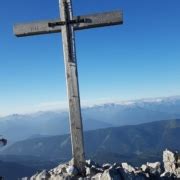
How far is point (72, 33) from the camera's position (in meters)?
12.1

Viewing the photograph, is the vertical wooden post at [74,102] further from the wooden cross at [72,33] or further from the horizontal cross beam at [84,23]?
the horizontal cross beam at [84,23]

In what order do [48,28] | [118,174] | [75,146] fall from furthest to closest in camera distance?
1. [48,28]
2. [75,146]
3. [118,174]

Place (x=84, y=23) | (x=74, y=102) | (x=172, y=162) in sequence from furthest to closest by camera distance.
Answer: (x=172, y=162) < (x=84, y=23) < (x=74, y=102)

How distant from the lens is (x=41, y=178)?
1134 centimetres

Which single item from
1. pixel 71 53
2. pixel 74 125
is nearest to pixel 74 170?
pixel 74 125

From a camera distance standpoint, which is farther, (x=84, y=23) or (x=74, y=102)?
(x=84, y=23)

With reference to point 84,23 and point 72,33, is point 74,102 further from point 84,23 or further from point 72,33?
point 84,23

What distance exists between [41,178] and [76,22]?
4.56 m

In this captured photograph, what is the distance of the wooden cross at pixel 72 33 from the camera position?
1155 cm

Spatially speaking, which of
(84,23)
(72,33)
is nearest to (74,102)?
(72,33)

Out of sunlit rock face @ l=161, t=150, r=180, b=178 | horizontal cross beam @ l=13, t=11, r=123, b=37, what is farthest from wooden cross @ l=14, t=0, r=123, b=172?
sunlit rock face @ l=161, t=150, r=180, b=178

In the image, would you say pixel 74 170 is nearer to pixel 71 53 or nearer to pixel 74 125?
pixel 74 125

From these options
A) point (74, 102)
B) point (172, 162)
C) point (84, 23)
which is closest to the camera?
point (74, 102)

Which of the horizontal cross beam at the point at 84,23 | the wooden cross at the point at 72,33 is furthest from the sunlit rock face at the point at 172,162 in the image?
the horizontal cross beam at the point at 84,23
